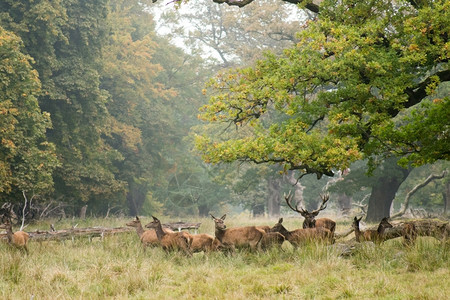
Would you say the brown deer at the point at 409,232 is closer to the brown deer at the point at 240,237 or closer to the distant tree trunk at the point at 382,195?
the brown deer at the point at 240,237

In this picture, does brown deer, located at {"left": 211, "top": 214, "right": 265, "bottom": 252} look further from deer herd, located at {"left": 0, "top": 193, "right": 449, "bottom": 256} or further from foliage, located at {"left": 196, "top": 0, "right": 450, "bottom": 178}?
foliage, located at {"left": 196, "top": 0, "right": 450, "bottom": 178}

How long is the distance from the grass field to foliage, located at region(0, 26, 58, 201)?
6.36 meters

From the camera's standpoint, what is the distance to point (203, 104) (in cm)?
3086

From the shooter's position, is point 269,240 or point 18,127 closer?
point 269,240

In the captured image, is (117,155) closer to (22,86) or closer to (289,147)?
(22,86)

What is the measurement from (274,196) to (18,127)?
77.8 feet

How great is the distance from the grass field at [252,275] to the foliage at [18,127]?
250 inches

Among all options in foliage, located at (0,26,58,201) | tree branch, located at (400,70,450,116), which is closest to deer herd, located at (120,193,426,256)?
tree branch, located at (400,70,450,116)

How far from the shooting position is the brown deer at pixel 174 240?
12339 mm

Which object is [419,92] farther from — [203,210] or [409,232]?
[203,210]

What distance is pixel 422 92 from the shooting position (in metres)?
12.9

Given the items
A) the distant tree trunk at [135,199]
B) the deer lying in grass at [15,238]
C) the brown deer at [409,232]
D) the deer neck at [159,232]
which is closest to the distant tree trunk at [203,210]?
the distant tree trunk at [135,199]

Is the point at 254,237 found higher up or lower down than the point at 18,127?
lower down

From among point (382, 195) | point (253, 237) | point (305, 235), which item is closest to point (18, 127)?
point (253, 237)
